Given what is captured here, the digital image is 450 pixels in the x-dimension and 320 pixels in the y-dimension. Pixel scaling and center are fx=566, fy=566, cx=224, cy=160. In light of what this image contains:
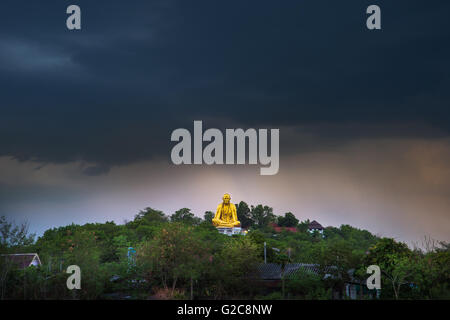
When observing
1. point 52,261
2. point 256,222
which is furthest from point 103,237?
point 256,222

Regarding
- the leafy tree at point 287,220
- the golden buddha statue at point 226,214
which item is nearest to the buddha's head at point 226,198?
the golden buddha statue at point 226,214

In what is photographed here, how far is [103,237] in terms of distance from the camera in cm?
4856

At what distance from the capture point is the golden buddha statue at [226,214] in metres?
58.8

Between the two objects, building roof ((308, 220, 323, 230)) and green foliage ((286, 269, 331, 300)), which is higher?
building roof ((308, 220, 323, 230))

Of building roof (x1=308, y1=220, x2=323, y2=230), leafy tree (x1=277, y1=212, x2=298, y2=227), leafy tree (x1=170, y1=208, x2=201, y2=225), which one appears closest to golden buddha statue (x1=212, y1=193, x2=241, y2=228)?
leafy tree (x1=170, y1=208, x2=201, y2=225)

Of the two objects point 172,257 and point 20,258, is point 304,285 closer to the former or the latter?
point 172,257

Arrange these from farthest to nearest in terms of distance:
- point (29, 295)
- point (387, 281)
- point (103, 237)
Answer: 1. point (103, 237)
2. point (387, 281)
3. point (29, 295)

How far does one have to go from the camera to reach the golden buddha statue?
193ft

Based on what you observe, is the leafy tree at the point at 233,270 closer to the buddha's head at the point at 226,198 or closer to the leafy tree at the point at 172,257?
the leafy tree at the point at 172,257

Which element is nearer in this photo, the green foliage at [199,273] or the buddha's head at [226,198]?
the green foliage at [199,273]

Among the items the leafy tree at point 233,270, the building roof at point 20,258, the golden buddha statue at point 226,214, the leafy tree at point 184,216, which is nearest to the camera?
the leafy tree at point 233,270

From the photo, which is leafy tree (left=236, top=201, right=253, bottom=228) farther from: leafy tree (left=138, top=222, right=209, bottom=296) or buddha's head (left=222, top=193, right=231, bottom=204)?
leafy tree (left=138, top=222, right=209, bottom=296)

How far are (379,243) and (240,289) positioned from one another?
8291 mm
